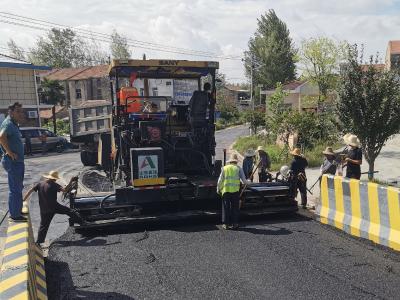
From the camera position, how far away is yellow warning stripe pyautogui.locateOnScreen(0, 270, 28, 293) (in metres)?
4.31

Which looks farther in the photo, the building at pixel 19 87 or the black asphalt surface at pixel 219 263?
the building at pixel 19 87

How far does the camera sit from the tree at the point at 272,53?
184ft

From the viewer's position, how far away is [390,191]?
265 inches

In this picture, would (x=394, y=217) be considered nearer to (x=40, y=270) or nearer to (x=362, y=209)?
(x=362, y=209)

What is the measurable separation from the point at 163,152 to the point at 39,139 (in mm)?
17879

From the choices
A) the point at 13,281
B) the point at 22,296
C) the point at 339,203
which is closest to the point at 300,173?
the point at 339,203

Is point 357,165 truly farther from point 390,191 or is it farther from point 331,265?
point 331,265

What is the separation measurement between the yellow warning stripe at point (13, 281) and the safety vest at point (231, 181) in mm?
4055

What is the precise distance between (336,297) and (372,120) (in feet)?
22.7

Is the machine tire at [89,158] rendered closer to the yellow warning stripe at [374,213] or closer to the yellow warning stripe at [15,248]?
the yellow warning stripe at [15,248]

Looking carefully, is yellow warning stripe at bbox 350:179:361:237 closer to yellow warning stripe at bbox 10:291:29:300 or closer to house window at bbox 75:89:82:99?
yellow warning stripe at bbox 10:291:29:300

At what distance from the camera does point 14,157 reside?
21.0 feet

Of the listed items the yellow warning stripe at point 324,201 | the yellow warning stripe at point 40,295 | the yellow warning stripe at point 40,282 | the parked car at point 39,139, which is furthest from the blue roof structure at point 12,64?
the yellow warning stripe at point 40,295

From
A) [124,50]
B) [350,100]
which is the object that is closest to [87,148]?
[350,100]
